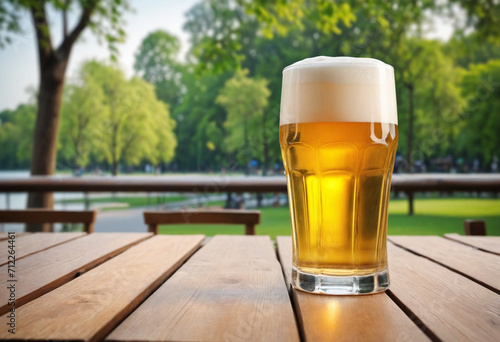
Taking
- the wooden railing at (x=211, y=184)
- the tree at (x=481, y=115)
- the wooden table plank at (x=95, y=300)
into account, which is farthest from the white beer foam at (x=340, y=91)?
the tree at (x=481, y=115)

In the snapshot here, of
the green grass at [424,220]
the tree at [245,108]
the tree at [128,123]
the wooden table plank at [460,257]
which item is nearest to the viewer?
the wooden table plank at [460,257]

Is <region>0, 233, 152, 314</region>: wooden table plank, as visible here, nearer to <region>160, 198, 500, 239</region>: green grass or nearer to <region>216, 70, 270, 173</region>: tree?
<region>160, 198, 500, 239</region>: green grass

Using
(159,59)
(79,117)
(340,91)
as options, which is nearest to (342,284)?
(340,91)

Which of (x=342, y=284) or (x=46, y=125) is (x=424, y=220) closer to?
(x=46, y=125)

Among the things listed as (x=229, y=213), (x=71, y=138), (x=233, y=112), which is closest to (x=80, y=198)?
(x=71, y=138)

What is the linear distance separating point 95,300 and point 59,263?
0.96ft

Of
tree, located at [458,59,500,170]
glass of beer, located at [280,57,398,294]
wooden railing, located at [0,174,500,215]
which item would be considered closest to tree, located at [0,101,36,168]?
wooden railing, located at [0,174,500,215]

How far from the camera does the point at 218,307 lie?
0.53 m

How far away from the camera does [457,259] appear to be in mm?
864

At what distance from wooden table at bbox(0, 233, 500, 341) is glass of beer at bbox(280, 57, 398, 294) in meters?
0.05

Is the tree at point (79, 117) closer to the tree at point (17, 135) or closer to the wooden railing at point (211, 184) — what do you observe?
the tree at point (17, 135)

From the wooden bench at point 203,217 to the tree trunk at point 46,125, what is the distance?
3.55 m

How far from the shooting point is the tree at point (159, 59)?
18891mm

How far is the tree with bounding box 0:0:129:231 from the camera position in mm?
4727
